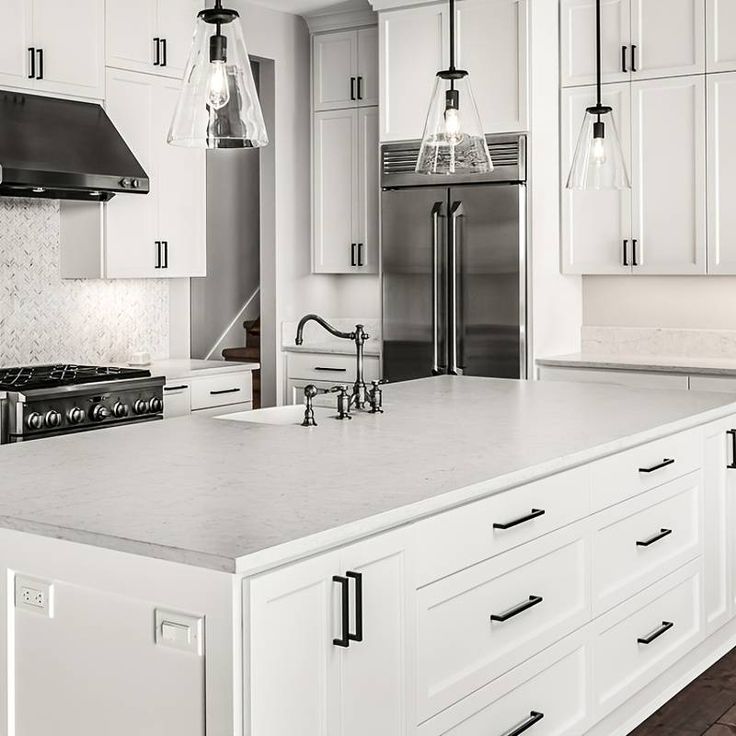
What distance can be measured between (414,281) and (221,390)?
3.95ft

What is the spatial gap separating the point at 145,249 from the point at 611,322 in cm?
259

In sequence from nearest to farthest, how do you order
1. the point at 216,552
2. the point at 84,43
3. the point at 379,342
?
the point at 216,552 → the point at 84,43 → the point at 379,342

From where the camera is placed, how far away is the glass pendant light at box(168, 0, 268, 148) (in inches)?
93.4

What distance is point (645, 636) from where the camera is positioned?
3277 millimetres

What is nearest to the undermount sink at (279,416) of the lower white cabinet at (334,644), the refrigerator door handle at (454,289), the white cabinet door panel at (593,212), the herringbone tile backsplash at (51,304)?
the lower white cabinet at (334,644)

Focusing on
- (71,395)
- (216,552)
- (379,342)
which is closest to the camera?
(216,552)

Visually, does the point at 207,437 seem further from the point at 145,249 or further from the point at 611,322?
the point at 611,322

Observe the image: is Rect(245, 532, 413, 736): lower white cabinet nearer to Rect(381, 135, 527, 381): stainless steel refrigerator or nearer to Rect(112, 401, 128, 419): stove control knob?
Rect(112, 401, 128, 419): stove control knob

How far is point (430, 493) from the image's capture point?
2.30 m

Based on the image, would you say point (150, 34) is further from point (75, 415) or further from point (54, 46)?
point (75, 415)

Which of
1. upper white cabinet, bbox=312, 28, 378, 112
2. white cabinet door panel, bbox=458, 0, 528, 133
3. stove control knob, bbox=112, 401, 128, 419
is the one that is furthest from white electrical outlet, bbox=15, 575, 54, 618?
upper white cabinet, bbox=312, 28, 378, 112

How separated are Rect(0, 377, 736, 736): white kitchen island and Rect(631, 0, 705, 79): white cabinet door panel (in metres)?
2.40

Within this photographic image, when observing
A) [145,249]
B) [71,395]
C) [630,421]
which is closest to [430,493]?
[630,421]

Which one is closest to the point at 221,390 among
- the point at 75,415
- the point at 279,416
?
the point at 75,415
